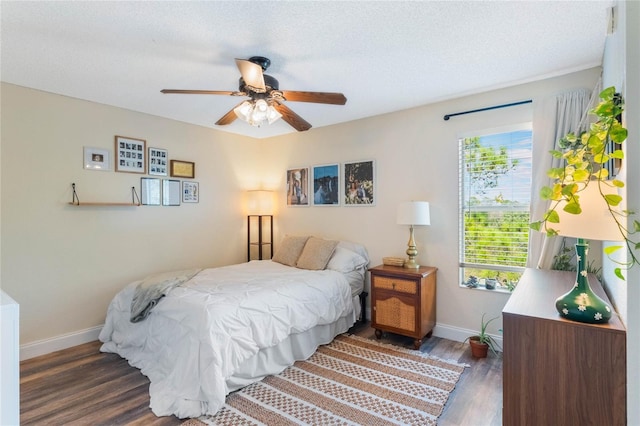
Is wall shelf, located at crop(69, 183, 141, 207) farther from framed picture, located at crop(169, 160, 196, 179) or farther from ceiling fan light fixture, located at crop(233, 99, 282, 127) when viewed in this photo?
ceiling fan light fixture, located at crop(233, 99, 282, 127)

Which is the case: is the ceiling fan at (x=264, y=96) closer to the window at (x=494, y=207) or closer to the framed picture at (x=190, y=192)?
the window at (x=494, y=207)

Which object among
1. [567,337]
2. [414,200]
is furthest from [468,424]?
[414,200]

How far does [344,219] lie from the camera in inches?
160

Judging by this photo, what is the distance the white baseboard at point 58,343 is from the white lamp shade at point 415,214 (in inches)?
131

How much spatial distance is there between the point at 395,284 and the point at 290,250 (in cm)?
141

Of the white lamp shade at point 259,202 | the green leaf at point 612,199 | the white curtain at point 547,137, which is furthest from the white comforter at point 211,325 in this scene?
the green leaf at point 612,199

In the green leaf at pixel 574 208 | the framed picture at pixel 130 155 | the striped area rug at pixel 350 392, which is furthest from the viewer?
the framed picture at pixel 130 155

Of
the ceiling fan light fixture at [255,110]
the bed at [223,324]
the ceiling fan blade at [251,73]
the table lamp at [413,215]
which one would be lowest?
the bed at [223,324]

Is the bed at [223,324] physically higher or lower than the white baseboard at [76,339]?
higher

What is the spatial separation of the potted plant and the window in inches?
15.2

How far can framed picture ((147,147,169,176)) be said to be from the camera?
370cm

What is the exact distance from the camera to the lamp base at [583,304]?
135 cm

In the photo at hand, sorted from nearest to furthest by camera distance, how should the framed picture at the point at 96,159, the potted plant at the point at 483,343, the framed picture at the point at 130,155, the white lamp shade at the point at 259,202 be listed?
the potted plant at the point at 483,343 → the framed picture at the point at 96,159 → the framed picture at the point at 130,155 → the white lamp shade at the point at 259,202

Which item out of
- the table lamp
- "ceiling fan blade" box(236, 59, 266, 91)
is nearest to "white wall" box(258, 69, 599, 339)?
the table lamp
